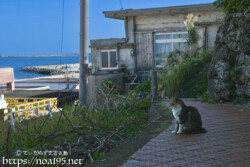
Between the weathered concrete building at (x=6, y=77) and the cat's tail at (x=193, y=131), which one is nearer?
the cat's tail at (x=193, y=131)

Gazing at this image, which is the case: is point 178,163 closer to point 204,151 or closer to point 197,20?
point 204,151

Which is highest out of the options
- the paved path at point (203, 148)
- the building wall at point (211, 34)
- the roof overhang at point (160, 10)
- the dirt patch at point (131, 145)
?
the roof overhang at point (160, 10)

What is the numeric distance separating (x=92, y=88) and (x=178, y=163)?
43.5 feet

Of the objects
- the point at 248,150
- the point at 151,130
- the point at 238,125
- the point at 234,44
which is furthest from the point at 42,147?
the point at 234,44

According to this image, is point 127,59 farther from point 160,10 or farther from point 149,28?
point 160,10

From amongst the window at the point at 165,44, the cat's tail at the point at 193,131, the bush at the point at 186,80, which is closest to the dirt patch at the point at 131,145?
the cat's tail at the point at 193,131

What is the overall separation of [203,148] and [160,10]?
1727 cm

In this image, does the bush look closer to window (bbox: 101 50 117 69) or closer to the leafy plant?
the leafy plant

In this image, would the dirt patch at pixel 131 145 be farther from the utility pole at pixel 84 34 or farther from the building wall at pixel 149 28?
the building wall at pixel 149 28

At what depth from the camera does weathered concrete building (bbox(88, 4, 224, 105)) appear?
21375 mm

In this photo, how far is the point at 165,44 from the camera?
22.5 metres

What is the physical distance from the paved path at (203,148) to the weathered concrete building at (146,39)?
13.9 m

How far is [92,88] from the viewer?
17859 mm

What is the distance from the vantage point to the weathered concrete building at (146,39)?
21375 mm
